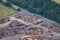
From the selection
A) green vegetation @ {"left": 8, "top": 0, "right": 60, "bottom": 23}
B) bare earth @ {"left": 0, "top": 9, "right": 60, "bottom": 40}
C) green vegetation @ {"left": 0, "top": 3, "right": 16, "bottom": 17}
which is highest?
green vegetation @ {"left": 8, "top": 0, "right": 60, "bottom": 23}

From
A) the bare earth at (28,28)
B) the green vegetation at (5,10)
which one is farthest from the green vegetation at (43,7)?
the green vegetation at (5,10)

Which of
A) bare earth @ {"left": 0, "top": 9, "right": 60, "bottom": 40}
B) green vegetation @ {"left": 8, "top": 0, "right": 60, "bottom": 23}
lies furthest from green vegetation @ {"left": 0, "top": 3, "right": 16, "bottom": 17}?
green vegetation @ {"left": 8, "top": 0, "right": 60, "bottom": 23}

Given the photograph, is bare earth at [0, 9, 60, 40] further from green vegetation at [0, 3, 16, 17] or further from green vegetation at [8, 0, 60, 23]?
green vegetation at [8, 0, 60, 23]

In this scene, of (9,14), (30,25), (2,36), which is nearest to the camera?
(2,36)

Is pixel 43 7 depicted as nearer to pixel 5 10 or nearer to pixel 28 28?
pixel 5 10

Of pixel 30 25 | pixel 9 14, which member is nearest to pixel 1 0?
pixel 9 14

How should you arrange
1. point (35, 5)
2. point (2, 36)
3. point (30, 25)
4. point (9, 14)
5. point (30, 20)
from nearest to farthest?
point (2, 36)
point (30, 25)
point (30, 20)
point (9, 14)
point (35, 5)

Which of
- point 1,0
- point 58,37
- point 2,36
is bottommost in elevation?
point 2,36

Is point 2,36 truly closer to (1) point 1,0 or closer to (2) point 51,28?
(2) point 51,28

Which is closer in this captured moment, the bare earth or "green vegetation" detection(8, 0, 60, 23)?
the bare earth
